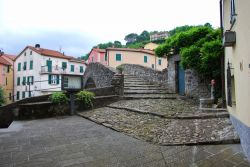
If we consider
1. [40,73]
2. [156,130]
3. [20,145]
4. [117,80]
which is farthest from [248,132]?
[40,73]

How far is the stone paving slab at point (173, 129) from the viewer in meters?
5.04

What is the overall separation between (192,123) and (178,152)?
193cm

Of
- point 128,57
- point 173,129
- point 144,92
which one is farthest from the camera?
point 128,57

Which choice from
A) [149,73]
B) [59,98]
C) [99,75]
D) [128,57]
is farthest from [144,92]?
[128,57]

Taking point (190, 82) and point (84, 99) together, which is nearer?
point (84, 99)

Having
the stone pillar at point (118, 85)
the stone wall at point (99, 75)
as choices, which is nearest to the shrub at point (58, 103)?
the stone pillar at point (118, 85)

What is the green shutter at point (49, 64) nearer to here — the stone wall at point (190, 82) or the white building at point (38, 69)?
the white building at point (38, 69)

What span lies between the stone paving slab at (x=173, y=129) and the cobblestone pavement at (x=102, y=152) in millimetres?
297

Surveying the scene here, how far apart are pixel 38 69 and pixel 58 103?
25.4 meters

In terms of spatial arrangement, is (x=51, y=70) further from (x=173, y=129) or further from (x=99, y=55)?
(x=173, y=129)

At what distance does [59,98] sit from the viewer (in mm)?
9867

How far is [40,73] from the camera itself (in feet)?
107

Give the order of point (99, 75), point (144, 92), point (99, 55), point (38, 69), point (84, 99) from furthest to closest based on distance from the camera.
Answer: point (99, 55) < point (38, 69) < point (99, 75) < point (144, 92) < point (84, 99)

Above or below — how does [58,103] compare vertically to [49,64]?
below
